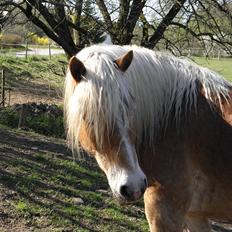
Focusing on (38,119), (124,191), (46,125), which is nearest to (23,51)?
(38,119)

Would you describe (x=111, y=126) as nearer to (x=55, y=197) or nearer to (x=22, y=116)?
(x=55, y=197)

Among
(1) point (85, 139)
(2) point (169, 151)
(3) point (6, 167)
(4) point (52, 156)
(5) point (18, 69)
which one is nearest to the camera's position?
(1) point (85, 139)

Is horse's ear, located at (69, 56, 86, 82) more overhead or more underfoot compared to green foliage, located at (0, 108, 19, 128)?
more overhead

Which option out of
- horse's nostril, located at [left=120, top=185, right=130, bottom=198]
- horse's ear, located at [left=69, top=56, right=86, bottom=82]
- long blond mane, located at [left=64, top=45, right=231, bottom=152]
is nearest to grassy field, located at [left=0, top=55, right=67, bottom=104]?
long blond mane, located at [left=64, top=45, right=231, bottom=152]

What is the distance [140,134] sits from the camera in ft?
8.96

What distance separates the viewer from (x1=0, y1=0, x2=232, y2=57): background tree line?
632 cm

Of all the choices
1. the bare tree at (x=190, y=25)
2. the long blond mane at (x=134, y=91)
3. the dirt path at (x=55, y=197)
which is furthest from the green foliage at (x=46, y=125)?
the long blond mane at (x=134, y=91)

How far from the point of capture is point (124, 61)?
251 centimetres

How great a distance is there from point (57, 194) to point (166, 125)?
232 centimetres

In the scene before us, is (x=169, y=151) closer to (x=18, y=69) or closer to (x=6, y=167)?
(x=6, y=167)

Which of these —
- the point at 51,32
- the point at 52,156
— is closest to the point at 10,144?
the point at 52,156

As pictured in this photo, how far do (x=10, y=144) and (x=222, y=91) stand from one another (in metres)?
3.98

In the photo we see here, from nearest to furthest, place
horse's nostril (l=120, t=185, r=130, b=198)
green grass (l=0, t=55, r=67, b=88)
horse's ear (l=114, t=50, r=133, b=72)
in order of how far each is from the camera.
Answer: horse's nostril (l=120, t=185, r=130, b=198) → horse's ear (l=114, t=50, r=133, b=72) → green grass (l=0, t=55, r=67, b=88)

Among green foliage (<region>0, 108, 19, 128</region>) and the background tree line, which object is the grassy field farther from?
the background tree line
